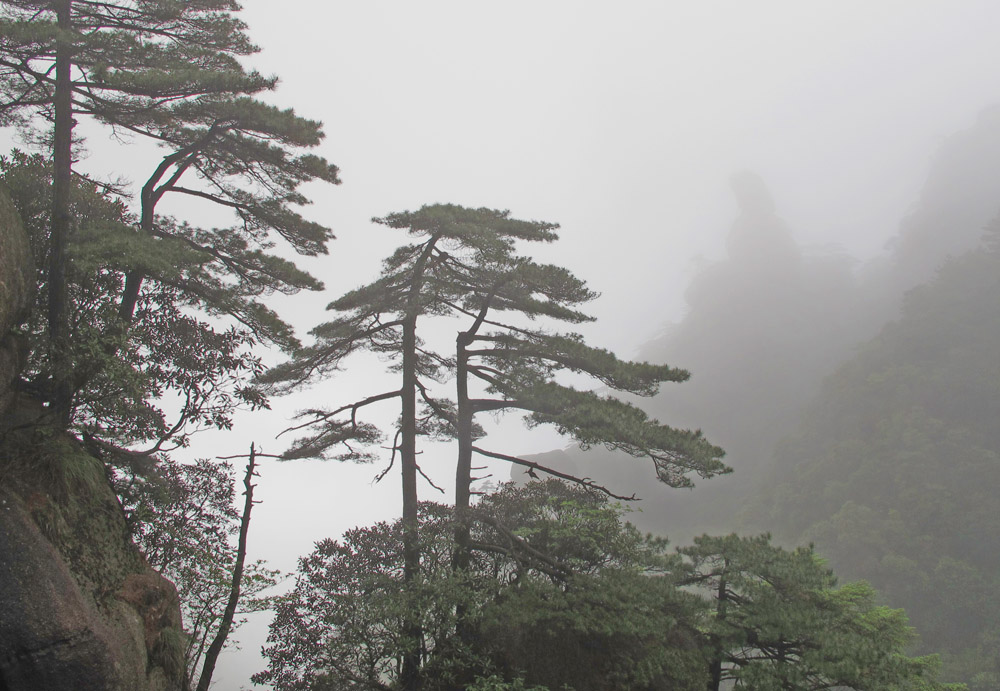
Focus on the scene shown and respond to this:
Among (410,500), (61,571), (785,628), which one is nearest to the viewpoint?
(61,571)

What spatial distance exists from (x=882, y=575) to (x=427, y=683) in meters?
30.6

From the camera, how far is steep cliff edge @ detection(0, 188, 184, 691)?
5.04 meters

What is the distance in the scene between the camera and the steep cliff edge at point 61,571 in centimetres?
504

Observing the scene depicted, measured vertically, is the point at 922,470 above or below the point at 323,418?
above

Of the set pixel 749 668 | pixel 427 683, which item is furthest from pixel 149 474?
pixel 749 668

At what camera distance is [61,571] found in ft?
17.7

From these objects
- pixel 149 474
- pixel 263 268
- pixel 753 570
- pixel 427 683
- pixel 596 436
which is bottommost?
pixel 427 683

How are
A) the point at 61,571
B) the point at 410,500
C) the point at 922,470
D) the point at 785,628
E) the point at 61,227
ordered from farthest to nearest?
the point at 922,470
the point at 410,500
the point at 785,628
the point at 61,227
the point at 61,571

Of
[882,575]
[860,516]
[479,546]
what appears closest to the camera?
[479,546]

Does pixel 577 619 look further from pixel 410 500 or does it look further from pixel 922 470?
pixel 922 470

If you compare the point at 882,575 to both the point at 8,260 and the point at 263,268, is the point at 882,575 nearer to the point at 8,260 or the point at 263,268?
the point at 263,268

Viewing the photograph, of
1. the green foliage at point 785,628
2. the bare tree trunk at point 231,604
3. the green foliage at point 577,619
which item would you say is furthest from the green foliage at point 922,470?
the bare tree trunk at point 231,604

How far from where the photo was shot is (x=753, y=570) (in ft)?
25.9

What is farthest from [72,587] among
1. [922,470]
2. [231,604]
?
[922,470]
